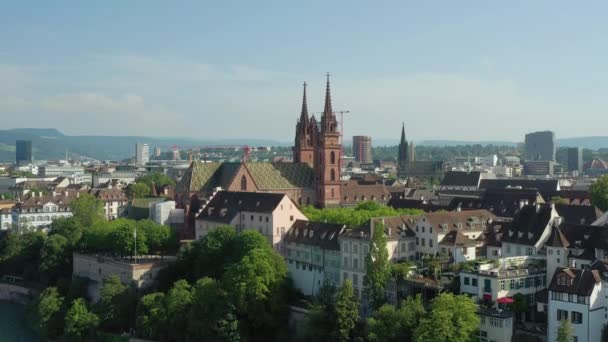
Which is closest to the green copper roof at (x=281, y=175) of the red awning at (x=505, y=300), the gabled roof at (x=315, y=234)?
the gabled roof at (x=315, y=234)

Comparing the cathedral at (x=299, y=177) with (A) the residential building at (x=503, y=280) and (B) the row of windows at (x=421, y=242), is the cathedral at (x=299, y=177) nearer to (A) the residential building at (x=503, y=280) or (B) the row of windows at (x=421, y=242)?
(B) the row of windows at (x=421, y=242)

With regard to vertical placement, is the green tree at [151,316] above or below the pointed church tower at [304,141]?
below

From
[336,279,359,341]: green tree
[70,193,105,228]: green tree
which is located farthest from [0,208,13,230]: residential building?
[336,279,359,341]: green tree

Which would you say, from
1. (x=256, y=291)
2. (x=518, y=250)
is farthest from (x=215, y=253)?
(x=518, y=250)

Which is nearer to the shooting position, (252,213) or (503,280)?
(503,280)

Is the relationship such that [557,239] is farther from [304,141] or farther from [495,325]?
[304,141]

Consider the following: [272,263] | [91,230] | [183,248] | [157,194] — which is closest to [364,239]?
[272,263]

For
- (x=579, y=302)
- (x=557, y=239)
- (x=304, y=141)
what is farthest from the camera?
(x=304, y=141)
